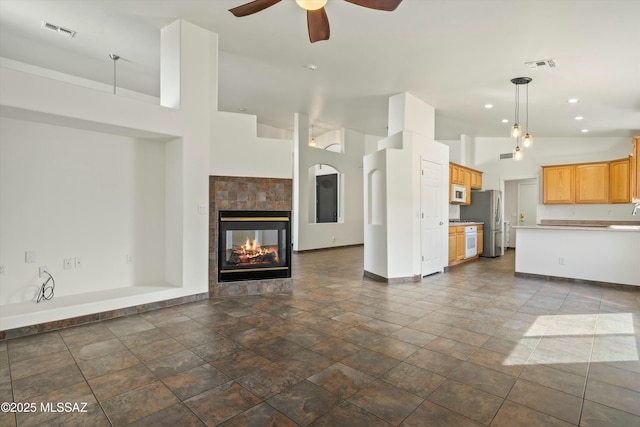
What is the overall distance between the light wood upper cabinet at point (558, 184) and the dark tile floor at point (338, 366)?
4.08m

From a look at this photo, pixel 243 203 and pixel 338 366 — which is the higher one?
pixel 243 203

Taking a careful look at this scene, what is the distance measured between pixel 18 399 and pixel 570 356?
3.91 m

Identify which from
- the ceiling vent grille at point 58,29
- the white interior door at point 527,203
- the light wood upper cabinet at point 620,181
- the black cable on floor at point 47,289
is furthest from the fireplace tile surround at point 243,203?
the white interior door at point 527,203

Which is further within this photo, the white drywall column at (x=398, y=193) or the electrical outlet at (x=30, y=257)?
the white drywall column at (x=398, y=193)

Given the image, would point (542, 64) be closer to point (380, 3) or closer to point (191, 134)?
point (380, 3)

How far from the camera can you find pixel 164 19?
147 inches

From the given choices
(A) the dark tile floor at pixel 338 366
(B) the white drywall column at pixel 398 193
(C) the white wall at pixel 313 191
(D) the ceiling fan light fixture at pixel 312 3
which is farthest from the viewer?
(C) the white wall at pixel 313 191

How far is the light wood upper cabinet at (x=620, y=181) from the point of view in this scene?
6641mm

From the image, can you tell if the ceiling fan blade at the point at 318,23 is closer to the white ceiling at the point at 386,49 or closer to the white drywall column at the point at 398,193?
the white ceiling at the point at 386,49

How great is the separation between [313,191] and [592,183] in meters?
6.70

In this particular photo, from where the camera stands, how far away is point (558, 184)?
25.0 feet

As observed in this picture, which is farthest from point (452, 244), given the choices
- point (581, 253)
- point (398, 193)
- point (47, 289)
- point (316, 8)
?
point (47, 289)

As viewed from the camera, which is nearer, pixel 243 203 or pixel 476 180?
pixel 243 203

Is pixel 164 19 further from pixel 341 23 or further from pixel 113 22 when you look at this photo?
pixel 341 23
